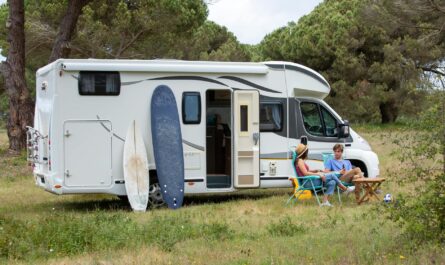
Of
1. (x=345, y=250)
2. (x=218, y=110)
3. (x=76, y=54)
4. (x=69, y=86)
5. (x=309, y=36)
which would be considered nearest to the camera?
(x=345, y=250)

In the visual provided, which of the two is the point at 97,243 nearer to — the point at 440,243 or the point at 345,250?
the point at 345,250

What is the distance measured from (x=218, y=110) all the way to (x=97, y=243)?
5.97m

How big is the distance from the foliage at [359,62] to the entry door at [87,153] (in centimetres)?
2745

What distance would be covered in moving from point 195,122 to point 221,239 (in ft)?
13.8

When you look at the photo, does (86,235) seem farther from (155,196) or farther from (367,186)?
(367,186)

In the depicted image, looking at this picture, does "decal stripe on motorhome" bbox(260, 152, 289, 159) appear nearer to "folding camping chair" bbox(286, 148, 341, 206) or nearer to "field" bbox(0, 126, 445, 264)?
"folding camping chair" bbox(286, 148, 341, 206)

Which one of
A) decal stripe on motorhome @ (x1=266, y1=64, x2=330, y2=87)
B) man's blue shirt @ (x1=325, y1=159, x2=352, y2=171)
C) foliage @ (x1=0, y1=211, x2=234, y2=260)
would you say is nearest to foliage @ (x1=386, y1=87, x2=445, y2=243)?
foliage @ (x1=0, y1=211, x2=234, y2=260)

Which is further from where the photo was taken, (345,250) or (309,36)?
(309,36)

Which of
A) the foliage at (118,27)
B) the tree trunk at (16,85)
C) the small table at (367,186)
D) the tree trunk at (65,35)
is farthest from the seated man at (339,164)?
the foliage at (118,27)

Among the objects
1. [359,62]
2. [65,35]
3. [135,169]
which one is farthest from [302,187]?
[359,62]

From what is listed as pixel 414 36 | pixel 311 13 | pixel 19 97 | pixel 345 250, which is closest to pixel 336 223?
pixel 345 250

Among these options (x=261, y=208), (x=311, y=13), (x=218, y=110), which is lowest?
(x=261, y=208)

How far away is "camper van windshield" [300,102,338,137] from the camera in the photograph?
13516 millimetres

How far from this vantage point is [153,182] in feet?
41.2
